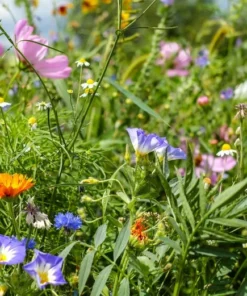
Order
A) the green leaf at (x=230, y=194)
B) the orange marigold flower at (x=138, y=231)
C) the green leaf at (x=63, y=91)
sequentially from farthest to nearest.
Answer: the green leaf at (x=63, y=91)
the orange marigold flower at (x=138, y=231)
the green leaf at (x=230, y=194)

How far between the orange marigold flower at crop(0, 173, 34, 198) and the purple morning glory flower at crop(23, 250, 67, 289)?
8 cm

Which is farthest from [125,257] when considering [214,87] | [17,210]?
[214,87]

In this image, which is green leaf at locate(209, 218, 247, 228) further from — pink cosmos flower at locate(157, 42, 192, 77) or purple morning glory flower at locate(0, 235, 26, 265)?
pink cosmos flower at locate(157, 42, 192, 77)

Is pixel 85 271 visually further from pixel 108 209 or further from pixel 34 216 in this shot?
pixel 108 209

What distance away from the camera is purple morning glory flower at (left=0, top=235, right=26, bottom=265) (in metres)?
0.77

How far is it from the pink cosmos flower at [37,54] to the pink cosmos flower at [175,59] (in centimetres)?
111

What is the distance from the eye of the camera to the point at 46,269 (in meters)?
0.77

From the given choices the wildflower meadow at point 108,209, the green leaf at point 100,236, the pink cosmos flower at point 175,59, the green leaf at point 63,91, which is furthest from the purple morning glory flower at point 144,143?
the pink cosmos flower at point 175,59

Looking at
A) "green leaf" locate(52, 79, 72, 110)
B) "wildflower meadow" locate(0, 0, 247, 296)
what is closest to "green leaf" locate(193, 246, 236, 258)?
"wildflower meadow" locate(0, 0, 247, 296)

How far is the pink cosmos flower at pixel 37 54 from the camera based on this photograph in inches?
50.1

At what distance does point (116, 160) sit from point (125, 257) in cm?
73

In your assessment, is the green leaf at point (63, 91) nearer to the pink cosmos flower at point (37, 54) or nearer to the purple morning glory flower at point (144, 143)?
the pink cosmos flower at point (37, 54)

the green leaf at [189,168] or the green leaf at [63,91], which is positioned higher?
the green leaf at [189,168]

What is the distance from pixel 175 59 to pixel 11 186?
5.87 feet
